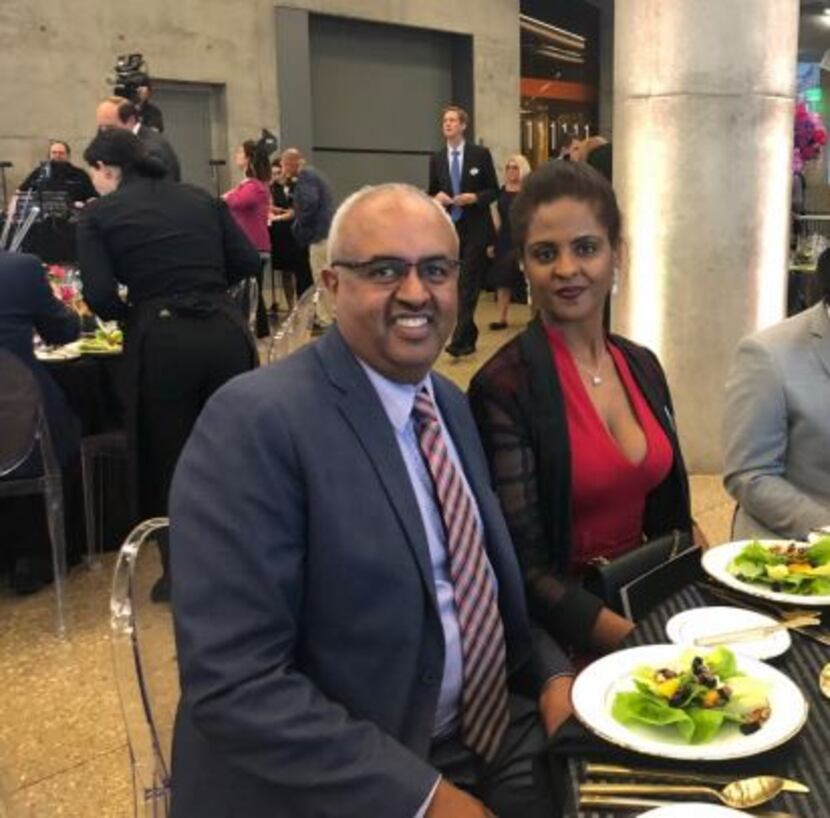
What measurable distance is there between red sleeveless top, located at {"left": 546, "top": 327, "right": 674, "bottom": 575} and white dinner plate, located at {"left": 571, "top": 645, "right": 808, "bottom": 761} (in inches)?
22.1

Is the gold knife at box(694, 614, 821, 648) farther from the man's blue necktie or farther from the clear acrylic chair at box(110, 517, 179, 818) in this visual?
the man's blue necktie

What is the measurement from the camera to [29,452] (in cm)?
337

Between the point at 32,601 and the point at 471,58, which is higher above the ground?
the point at 471,58

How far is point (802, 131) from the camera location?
6641 millimetres

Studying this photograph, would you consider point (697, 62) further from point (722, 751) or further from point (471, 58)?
point (471, 58)

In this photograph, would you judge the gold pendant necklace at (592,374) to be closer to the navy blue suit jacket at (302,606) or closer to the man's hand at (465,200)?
the navy blue suit jacket at (302,606)

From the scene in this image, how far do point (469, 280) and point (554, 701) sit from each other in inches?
238

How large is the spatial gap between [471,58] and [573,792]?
1318 centimetres

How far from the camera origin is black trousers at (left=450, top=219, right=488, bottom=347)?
7.35m

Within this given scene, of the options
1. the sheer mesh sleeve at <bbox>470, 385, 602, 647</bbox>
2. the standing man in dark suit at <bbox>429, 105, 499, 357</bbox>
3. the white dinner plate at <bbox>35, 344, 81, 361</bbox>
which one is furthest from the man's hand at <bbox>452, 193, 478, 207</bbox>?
the sheer mesh sleeve at <bbox>470, 385, 602, 647</bbox>

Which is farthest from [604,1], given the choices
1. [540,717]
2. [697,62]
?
[540,717]

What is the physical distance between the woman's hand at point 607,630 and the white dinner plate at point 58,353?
2796 mm

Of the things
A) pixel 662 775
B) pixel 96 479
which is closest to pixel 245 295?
pixel 96 479

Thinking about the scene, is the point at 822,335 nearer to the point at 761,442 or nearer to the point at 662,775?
the point at 761,442
